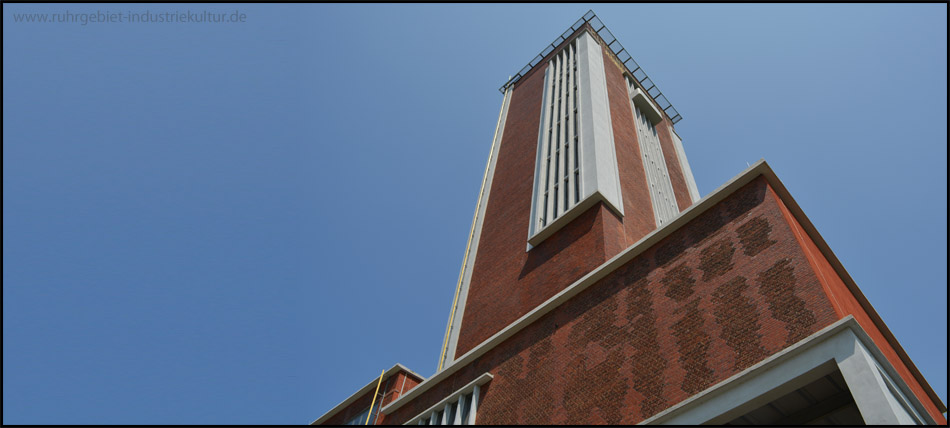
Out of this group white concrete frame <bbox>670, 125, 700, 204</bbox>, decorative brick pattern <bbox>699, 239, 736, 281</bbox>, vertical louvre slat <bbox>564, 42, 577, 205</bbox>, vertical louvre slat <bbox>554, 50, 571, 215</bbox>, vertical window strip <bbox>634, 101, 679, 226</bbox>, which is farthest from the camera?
white concrete frame <bbox>670, 125, 700, 204</bbox>

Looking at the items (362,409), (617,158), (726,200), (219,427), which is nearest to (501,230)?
(617,158)

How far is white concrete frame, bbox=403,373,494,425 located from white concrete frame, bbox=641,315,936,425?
689 cm

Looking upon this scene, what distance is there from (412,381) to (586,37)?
81.8 ft

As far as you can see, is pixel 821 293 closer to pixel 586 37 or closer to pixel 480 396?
pixel 480 396

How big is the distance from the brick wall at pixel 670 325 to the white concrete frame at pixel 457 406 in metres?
0.27

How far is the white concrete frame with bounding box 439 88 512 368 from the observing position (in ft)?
80.4

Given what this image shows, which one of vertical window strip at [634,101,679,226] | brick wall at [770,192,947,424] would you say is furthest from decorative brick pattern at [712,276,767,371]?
vertical window strip at [634,101,679,226]

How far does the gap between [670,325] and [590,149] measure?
13401mm

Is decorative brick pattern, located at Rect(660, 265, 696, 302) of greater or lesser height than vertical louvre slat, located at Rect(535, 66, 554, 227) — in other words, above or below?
below

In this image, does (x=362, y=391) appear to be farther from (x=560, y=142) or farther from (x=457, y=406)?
(x=560, y=142)

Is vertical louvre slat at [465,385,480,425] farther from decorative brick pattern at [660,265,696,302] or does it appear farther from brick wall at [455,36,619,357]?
decorative brick pattern at [660,265,696,302]

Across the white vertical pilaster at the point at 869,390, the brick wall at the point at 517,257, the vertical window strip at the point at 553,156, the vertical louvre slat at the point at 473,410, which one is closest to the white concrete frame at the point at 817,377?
the white vertical pilaster at the point at 869,390


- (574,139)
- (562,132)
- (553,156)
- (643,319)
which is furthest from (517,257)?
(643,319)

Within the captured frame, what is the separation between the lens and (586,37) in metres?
38.8
